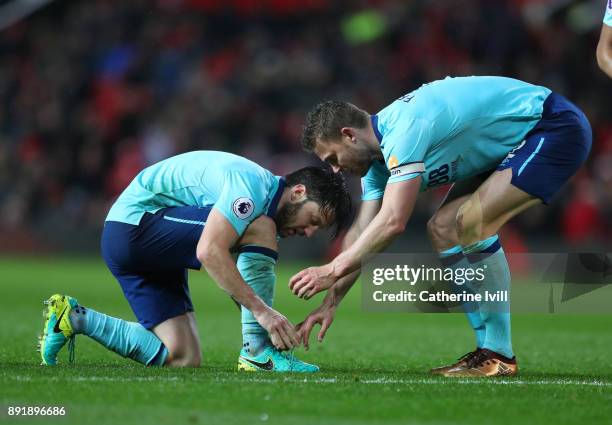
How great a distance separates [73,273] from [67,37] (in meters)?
6.48

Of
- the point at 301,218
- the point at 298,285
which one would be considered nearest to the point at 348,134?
the point at 301,218

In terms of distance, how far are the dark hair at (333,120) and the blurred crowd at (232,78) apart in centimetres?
1091

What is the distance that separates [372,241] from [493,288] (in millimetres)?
1072

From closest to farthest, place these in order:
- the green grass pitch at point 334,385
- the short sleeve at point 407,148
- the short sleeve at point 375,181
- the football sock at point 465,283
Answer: the green grass pitch at point 334,385 → the short sleeve at point 407,148 → the football sock at point 465,283 → the short sleeve at point 375,181

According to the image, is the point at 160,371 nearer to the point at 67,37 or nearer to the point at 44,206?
the point at 44,206

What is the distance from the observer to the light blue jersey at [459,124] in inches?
241

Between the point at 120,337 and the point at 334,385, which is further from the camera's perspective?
the point at 120,337

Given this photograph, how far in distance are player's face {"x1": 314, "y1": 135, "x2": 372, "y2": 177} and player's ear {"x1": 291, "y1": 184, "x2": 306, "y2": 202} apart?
0.70 feet

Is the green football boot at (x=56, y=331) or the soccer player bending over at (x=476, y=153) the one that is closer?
the soccer player bending over at (x=476, y=153)

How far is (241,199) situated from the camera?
6.10 m

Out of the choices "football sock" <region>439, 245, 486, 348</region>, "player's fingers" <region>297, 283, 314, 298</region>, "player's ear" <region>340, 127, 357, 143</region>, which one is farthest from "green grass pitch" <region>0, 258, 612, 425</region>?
"player's ear" <region>340, 127, 357, 143</region>

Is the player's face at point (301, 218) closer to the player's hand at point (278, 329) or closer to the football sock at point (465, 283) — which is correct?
the player's hand at point (278, 329)

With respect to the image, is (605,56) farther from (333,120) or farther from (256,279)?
(256,279)

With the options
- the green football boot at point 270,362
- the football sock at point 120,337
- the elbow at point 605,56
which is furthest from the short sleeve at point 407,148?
the football sock at point 120,337
